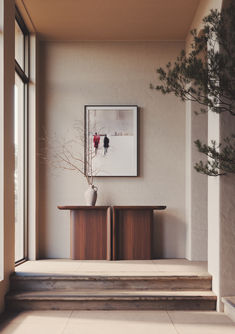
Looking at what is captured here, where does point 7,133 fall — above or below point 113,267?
above

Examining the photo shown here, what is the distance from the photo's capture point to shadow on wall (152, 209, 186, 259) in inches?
273

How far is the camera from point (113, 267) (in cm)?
578

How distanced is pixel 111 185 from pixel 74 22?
236 cm

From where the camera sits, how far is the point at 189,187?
671 centimetres

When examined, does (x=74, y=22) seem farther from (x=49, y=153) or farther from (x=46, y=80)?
(x=49, y=153)

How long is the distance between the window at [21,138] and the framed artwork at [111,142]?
925mm

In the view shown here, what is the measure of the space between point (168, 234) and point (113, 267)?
1.44 metres

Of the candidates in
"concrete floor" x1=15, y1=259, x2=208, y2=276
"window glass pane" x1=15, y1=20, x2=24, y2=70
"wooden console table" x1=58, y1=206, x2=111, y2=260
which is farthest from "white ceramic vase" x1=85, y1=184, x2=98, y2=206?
"window glass pane" x1=15, y1=20, x2=24, y2=70

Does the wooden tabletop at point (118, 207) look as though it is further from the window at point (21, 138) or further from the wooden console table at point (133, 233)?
the window at point (21, 138)

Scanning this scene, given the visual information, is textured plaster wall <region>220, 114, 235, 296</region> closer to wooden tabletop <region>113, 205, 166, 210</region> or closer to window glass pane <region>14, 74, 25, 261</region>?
wooden tabletop <region>113, 205, 166, 210</region>

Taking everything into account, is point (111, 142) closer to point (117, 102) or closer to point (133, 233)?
point (117, 102)

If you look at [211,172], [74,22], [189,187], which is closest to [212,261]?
[211,172]

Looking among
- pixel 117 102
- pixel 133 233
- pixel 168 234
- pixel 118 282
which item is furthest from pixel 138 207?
pixel 117 102

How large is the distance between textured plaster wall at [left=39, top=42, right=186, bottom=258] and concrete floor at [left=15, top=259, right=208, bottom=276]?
0.66 m
